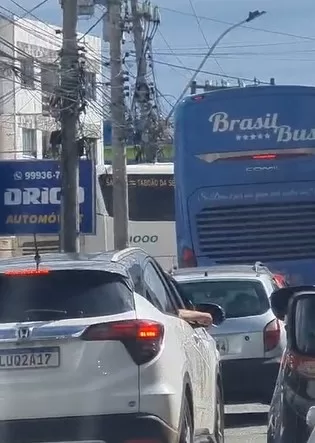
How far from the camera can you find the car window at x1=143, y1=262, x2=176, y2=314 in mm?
8781

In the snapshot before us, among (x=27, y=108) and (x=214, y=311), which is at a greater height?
(x=27, y=108)

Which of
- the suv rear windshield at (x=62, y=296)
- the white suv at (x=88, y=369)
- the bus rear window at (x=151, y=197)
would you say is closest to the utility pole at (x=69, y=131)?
the bus rear window at (x=151, y=197)

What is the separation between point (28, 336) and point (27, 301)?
1.18ft

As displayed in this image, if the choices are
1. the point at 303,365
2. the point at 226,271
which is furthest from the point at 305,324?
the point at 226,271

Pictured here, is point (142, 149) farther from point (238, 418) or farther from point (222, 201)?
point (238, 418)

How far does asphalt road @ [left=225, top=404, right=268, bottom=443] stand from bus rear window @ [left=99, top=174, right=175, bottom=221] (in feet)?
71.8

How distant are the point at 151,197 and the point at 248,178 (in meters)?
→ 17.7

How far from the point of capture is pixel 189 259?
2117 cm

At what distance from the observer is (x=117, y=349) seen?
8000 mm

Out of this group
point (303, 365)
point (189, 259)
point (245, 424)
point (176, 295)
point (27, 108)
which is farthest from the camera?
point (27, 108)

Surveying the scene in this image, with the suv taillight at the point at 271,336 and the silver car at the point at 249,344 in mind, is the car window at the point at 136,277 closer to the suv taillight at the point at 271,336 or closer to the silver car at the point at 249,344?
the silver car at the point at 249,344

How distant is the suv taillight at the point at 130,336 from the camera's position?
8.00 meters

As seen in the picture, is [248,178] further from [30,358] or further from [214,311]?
[30,358]

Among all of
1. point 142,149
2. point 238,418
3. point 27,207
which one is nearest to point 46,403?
point 238,418
